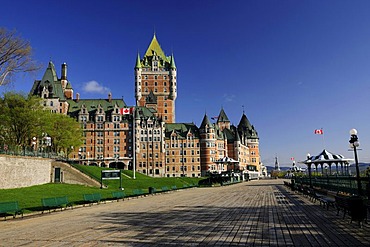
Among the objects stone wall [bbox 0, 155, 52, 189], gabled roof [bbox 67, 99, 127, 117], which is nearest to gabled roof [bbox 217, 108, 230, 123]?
gabled roof [bbox 67, 99, 127, 117]

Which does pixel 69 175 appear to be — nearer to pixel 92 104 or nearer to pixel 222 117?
pixel 92 104

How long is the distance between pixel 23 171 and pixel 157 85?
78.4 metres

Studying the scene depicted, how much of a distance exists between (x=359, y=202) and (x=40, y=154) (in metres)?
49.1

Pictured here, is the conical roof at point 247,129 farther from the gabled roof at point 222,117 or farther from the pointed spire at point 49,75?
the pointed spire at point 49,75

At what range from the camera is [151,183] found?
57.4 metres

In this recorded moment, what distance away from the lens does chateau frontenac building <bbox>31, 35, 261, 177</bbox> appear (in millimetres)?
95625

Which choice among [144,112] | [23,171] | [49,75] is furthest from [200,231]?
[144,112]

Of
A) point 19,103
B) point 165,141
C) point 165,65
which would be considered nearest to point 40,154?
point 19,103

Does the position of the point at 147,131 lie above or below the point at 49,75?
below

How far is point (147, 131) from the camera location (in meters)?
99.8

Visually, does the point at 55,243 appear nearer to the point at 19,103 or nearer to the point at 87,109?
the point at 19,103

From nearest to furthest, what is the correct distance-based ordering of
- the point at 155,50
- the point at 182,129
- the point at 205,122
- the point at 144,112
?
the point at 144,112
the point at 205,122
the point at 182,129
the point at 155,50

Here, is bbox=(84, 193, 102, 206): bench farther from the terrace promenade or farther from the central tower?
the central tower

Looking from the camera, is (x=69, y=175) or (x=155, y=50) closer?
(x=69, y=175)
